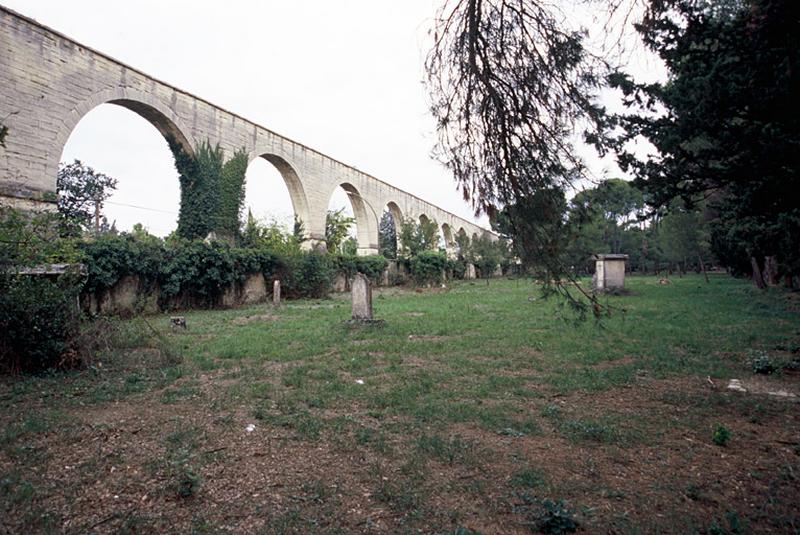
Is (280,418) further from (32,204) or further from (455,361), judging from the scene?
(32,204)

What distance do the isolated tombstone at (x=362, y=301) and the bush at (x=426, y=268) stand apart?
48.8 feet

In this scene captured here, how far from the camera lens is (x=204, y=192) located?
15.2 metres

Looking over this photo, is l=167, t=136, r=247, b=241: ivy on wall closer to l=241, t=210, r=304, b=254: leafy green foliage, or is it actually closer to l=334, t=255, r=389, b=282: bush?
l=241, t=210, r=304, b=254: leafy green foliage

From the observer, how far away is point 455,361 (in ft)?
20.1

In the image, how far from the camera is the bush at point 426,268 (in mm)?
24500

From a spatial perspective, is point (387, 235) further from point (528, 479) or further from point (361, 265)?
point (528, 479)

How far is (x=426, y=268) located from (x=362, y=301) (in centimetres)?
1517

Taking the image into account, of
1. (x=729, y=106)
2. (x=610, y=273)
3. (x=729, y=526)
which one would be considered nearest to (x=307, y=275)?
(x=610, y=273)

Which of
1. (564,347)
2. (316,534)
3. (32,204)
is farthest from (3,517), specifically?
(32,204)

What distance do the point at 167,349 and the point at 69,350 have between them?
43.5 inches

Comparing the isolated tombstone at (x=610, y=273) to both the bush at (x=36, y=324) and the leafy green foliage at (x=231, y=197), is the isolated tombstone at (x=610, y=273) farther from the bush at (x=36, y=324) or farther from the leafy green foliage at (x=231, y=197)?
the bush at (x=36, y=324)

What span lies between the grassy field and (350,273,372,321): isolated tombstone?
266cm

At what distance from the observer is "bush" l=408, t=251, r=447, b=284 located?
2450 cm

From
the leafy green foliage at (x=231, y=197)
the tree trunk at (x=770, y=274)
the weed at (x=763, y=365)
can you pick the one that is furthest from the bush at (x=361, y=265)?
the tree trunk at (x=770, y=274)
